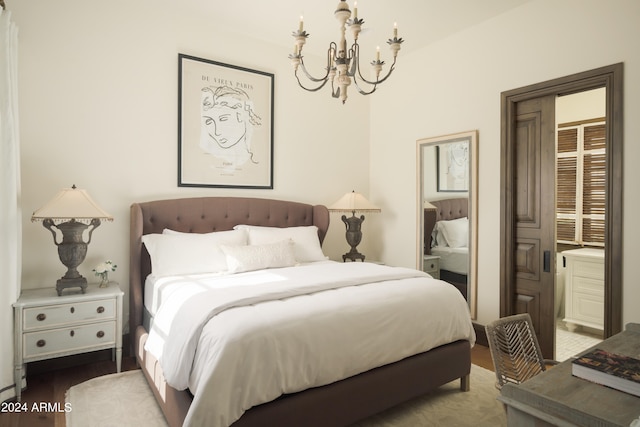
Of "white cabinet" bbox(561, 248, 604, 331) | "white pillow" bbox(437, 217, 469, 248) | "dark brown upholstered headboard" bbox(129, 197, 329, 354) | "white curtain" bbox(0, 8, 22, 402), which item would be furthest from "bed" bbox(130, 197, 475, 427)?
"white cabinet" bbox(561, 248, 604, 331)

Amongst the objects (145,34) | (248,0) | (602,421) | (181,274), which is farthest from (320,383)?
(145,34)

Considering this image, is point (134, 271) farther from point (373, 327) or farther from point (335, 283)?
point (373, 327)

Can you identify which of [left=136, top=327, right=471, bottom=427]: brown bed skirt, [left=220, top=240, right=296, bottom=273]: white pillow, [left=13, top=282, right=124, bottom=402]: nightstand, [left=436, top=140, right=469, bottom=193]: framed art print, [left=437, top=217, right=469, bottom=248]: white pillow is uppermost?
[left=436, top=140, right=469, bottom=193]: framed art print

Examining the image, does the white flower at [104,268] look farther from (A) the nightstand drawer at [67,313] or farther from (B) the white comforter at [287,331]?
(B) the white comforter at [287,331]

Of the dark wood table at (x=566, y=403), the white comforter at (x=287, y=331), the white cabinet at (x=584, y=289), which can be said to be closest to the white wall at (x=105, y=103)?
the white comforter at (x=287, y=331)

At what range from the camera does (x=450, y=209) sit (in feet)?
12.8

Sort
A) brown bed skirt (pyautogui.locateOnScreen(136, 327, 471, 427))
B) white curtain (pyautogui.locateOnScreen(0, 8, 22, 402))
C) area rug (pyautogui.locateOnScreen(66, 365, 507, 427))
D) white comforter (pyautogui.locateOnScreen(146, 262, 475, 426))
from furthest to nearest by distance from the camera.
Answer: white curtain (pyautogui.locateOnScreen(0, 8, 22, 402)) < area rug (pyautogui.locateOnScreen(66, 365, 507, 427)) < brown bed skirt (pyautogui.locateOnScreen(136, 327, 471, 427)) < white comforter (pyautogui.locateOnScreen(146, 262, 475, 426))

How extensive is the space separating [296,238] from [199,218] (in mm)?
926

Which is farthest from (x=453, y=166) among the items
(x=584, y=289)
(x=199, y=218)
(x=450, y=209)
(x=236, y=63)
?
(x=199, y=218)

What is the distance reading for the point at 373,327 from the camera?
82.6 inches

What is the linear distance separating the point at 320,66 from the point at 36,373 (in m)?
3.95

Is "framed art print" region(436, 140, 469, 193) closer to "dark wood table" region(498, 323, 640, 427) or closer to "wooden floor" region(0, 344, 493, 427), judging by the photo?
"wooden floor" region(0, 344, 493, 427)

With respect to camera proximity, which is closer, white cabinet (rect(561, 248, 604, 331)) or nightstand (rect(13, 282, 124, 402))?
nightstand (rect(13, 282, 124, 402))

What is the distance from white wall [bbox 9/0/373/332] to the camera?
9.53 ft
